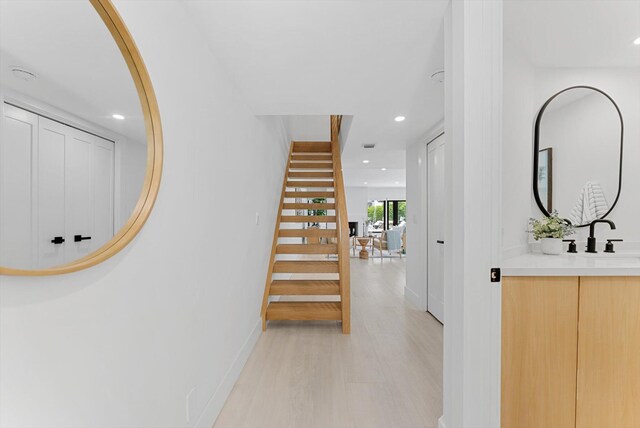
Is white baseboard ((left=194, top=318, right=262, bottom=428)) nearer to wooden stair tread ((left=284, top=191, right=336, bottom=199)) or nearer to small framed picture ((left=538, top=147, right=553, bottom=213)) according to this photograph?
wooden stair tread ((left=284, top=191, right=336, bottom=199))

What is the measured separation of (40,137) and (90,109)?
201mm

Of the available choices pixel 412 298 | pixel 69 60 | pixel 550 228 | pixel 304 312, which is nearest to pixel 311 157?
pixel 412 298

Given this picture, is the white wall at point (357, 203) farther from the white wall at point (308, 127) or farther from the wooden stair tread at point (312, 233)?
the wooden stair tread at point (312, 233)

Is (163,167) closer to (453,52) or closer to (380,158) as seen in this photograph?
(453,52)

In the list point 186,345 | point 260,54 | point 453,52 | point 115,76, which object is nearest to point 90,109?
point 115,76

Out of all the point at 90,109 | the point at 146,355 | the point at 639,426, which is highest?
the point at 90,109

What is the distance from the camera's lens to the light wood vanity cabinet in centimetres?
134

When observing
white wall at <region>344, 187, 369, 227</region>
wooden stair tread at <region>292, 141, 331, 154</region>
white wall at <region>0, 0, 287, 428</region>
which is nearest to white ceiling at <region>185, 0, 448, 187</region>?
white wall at <region>0, 0, 287, 428</region>

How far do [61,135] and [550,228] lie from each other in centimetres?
233

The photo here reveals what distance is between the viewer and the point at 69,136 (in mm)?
773

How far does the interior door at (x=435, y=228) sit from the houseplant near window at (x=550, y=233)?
56.9 inches

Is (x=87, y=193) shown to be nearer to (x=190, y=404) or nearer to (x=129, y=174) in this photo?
(x=129, y=174)

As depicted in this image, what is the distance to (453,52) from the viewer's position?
1441mm

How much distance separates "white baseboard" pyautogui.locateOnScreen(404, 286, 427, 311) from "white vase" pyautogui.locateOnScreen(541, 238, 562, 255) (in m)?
2.13
